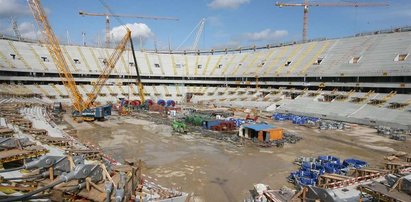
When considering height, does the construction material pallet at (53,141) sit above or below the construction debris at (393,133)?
above

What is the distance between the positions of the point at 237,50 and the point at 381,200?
314ft

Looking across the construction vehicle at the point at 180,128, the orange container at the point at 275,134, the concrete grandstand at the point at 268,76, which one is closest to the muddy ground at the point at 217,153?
the construction vehicle at the point at 180,128

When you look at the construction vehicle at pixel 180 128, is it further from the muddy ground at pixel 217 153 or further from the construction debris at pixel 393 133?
the construction debris at pixel 393 133

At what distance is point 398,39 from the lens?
6391cm

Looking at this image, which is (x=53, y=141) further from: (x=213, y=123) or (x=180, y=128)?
(x=213, y=123)

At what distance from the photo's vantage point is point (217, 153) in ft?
99.8

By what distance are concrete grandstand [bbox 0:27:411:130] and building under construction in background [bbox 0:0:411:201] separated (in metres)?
0.33

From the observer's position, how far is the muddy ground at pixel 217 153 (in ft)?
71.7

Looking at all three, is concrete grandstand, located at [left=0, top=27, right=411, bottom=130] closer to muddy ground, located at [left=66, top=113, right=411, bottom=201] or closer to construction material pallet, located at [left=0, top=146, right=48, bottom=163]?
muddy ground, located at [left=66, top=113, right=411, bottom=201]

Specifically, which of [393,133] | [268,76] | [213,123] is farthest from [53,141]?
[268,76]

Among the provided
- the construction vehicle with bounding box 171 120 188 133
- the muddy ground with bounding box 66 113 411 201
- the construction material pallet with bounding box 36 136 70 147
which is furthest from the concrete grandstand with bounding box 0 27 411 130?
the construction material pallet with bounding box 36 136 70 147

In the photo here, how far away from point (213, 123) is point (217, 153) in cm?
1280

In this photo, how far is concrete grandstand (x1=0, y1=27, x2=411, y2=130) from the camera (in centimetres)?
5472

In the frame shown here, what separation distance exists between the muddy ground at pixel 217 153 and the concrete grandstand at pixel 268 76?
1284 cm
